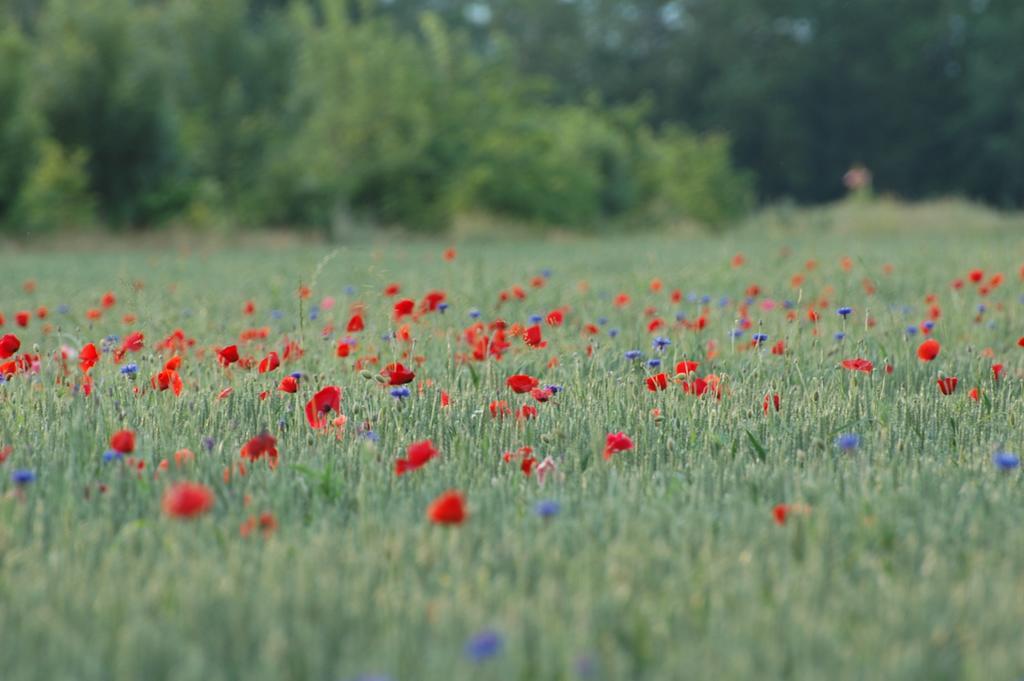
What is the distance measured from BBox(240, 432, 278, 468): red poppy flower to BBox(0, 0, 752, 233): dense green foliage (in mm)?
15764

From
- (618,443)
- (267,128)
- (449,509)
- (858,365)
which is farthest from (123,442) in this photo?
(267,128)

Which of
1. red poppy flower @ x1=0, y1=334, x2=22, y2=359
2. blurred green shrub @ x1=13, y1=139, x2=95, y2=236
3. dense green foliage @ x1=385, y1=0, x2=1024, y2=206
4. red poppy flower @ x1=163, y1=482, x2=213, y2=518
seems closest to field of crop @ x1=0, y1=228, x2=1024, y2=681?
red poppy flower @ x1=163, y1=482, x2=213, y2=518

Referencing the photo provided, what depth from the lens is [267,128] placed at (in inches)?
841

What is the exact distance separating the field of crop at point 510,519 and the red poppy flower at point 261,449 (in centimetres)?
2

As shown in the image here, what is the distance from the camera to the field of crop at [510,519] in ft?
4.83

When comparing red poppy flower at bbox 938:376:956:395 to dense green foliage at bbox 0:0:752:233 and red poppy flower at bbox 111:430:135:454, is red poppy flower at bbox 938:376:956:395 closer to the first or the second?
red poppy flower at bbox 111:430:135:454

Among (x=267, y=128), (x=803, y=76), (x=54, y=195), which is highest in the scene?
(x=803, y=76)

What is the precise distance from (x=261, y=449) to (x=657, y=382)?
4.19ft

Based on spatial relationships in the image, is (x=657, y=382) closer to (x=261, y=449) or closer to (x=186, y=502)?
(x=261, y=449)

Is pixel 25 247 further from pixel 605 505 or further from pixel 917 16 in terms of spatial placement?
pixel 917 16

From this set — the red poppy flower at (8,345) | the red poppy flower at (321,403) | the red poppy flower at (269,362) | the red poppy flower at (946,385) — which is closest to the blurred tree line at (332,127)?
the red poppy flower at (269,362)

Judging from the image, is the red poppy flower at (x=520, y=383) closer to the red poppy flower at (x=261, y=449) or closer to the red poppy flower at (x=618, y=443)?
the red poppy flower at (x=618, y=443)

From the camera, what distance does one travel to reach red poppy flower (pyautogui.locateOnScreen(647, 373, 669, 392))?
3.13 metres

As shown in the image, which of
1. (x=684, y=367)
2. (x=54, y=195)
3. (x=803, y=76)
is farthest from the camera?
(x=803, y=76)
